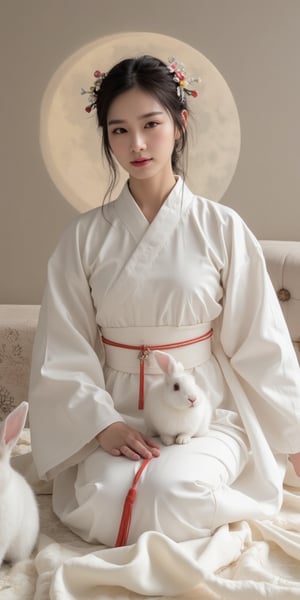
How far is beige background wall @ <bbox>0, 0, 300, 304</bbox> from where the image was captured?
124 inches

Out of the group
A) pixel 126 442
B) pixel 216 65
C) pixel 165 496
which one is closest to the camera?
pixel 165 496

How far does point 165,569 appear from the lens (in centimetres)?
163

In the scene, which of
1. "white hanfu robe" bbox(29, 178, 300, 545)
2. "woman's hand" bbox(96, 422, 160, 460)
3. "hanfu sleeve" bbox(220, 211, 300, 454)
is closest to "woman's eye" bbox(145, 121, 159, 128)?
"white hanfu robe" bbox(29, 178, 300, 545)

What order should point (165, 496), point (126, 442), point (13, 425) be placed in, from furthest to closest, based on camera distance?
point (126, 442)
point (165, 496)
point (13, 425)

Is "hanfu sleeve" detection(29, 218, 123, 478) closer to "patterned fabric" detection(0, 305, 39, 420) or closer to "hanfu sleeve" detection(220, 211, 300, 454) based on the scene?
"hanfu sleeve" detection(220, 211, 300, 454)

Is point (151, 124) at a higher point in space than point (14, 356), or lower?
higher

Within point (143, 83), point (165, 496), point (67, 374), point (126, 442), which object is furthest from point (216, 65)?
point (165, 496)

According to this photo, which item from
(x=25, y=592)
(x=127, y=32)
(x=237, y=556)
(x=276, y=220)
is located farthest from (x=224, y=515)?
(x=127, y=32)

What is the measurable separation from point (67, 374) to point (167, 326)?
0.27 m

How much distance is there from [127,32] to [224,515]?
6.80 feet

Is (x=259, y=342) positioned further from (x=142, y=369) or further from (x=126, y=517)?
(x=126, y=517)

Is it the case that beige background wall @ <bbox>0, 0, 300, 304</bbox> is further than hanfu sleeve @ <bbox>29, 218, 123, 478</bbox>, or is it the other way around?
beige background wall @ <bbox>0, 0, 300, 304</bbox>

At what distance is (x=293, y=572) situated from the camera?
1.70 m

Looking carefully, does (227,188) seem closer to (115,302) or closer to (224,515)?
(115,302)
